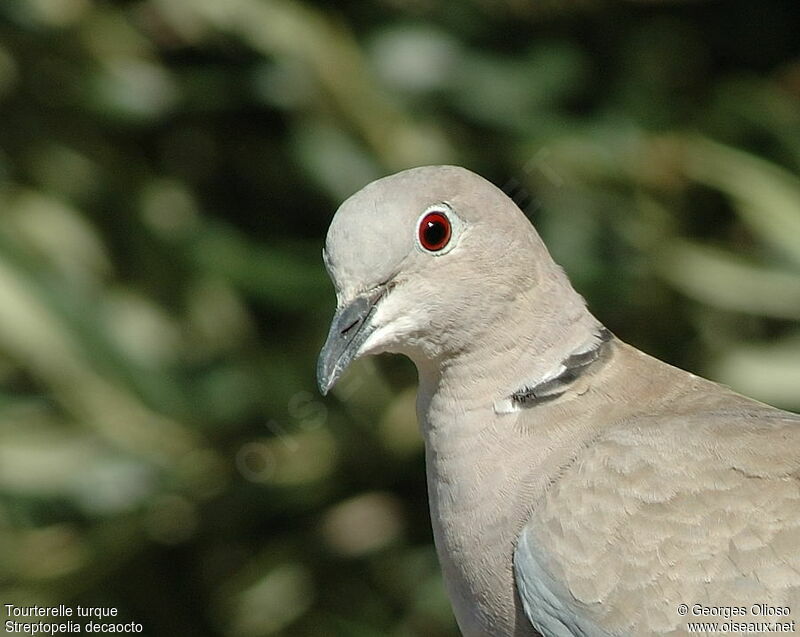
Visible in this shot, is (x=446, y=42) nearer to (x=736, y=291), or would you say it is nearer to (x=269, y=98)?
(x=269, y=98)

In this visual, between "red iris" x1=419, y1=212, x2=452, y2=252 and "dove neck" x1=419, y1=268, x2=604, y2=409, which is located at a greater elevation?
"red iris" x1=419, y1=212, x2=452, y2=252

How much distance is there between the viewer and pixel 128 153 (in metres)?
3.56

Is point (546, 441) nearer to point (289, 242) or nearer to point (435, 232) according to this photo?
point (435, 232)

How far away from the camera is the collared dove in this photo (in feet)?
5.53

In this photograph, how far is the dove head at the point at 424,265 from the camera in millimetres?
1809

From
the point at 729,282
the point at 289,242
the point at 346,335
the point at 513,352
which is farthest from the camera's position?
the point at 289,242

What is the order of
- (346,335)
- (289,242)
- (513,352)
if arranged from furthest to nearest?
1. (289,242)
2. (513,352)
3. (346,335)

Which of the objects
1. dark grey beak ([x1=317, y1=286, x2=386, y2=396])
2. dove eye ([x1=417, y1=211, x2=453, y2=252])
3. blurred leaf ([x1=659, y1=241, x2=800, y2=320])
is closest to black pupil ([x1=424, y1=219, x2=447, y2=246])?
dove eye ([x1=417, y1=211, x2=453, y2=252])

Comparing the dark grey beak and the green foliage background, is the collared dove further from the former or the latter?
the green foliage background

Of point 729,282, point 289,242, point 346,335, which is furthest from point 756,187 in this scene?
point 346,335

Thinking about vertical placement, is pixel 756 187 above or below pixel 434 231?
below

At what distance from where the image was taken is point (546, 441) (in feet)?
6.07

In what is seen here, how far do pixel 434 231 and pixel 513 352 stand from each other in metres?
0.22

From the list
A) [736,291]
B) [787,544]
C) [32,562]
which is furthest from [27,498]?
[787,544]
